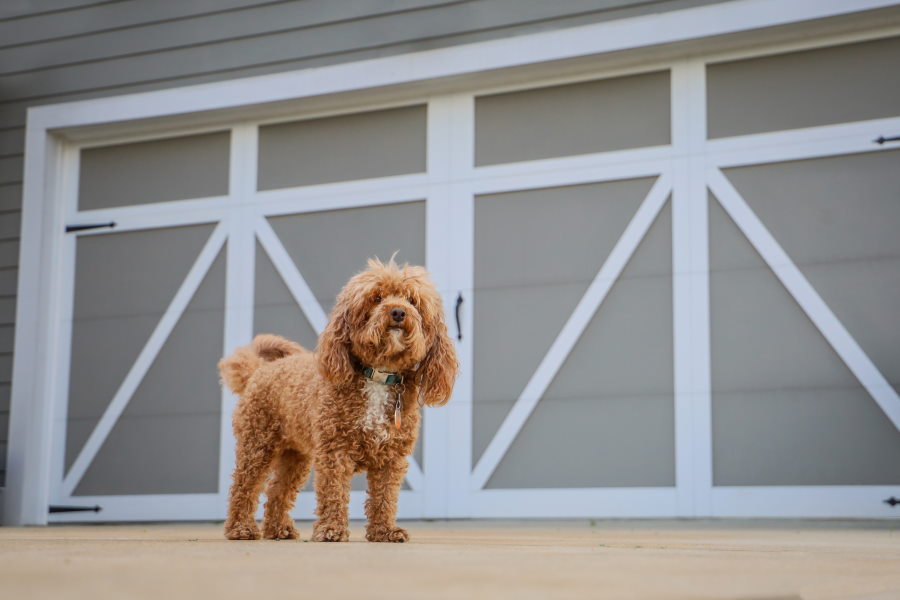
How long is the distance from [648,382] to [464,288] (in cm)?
130

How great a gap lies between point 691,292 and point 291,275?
8.78 ft

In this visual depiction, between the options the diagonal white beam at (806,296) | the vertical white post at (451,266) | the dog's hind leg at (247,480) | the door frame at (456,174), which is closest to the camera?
the dog's hind leg at (247,480)

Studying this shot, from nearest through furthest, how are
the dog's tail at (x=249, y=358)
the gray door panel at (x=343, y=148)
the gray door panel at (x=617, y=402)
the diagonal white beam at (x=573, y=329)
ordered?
1. the dog's tail at (x=249, y=358)
2. the gray door panel at (x=617, y=402)
3. the diagonal white beam at (x=573, y=329)
4. the gray door panel at (x=343, y=148)

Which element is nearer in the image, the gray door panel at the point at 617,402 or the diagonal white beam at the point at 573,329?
the gray door panel at the point at 617,402

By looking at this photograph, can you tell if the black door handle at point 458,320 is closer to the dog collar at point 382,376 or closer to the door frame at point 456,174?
the door frame at point 456,174

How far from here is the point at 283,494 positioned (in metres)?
4.58

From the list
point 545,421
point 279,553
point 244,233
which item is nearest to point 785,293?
point 545,421

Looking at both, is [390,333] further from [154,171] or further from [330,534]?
[154,171]

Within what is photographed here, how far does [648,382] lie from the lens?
20.9ft

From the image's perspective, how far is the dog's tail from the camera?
468 cm

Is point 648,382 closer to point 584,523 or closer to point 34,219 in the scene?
point 584,523

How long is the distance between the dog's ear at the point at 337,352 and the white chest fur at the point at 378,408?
0.10m

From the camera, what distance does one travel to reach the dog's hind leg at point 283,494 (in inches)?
179

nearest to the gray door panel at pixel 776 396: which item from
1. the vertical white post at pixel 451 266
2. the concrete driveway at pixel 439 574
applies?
the vertical white post at pixel 451 266
